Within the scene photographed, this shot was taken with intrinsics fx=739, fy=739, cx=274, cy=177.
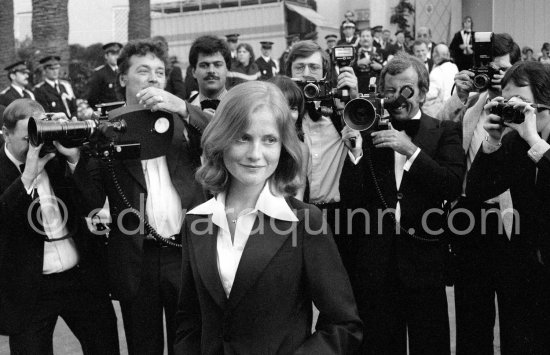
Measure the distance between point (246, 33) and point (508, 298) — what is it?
24881mm

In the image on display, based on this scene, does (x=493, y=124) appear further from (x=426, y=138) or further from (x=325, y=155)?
(x=325, y=155)

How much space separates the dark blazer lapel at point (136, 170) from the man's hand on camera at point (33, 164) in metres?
0.42

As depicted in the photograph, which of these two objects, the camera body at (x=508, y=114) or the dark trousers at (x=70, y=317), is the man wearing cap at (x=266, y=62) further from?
the camera body at (x=508, y=114)

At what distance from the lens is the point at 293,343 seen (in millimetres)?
2570

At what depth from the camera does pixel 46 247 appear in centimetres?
427

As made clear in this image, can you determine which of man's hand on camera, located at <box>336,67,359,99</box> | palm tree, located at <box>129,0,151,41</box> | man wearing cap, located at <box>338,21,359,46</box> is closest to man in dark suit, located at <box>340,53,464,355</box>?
man's hand on camera, located at <box>336,67,359,99</box>

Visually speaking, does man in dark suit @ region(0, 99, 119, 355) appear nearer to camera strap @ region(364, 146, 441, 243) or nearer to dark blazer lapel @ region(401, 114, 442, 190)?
camera strap @ region(364, 146, 441, 243)

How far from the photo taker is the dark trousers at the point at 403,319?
4180mm

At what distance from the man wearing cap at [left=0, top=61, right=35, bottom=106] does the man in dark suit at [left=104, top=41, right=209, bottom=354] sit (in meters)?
9.69

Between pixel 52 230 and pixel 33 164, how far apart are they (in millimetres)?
435

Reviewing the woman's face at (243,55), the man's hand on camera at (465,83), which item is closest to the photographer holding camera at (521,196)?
the man's hand on camera at (465,83)

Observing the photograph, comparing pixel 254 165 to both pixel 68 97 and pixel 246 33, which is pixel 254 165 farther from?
pixel 246 33

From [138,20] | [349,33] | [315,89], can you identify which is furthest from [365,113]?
[138,20]

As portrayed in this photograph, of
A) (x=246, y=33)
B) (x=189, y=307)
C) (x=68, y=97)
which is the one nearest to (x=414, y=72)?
(x=189, y=307)
